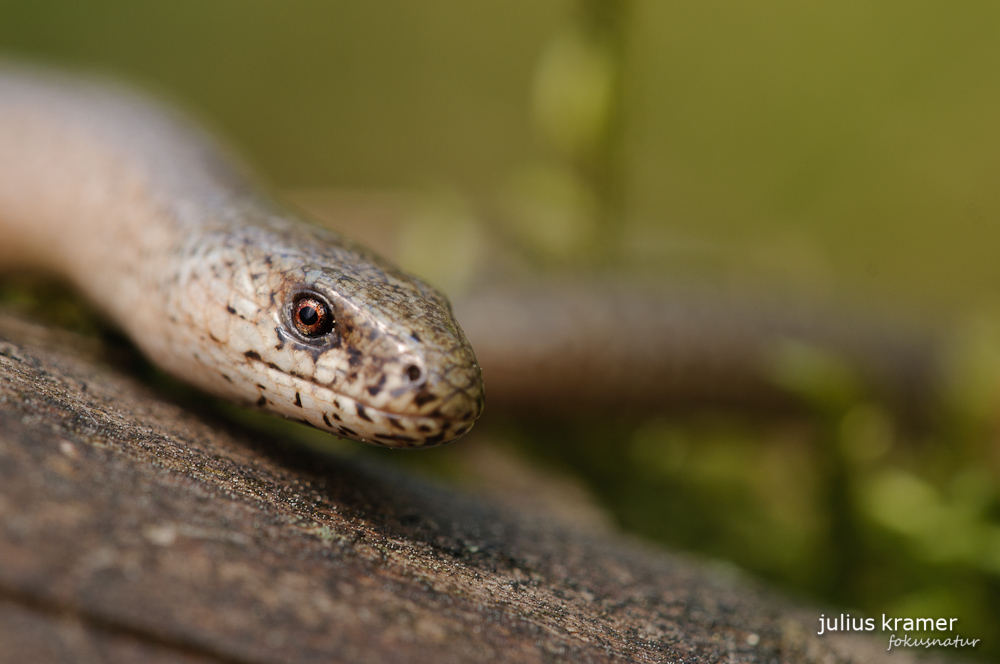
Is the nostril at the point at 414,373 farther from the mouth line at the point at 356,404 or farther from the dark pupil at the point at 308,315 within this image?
the dark pupil at the point at 308,315

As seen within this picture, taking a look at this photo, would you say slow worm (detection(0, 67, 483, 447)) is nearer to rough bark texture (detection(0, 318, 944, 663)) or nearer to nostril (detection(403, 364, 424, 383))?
nostril (detection(403, 364, 424, 383))

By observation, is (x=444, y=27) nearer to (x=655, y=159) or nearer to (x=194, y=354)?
(x=655, y=159)

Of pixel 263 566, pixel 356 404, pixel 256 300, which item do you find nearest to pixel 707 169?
pixel 256 300

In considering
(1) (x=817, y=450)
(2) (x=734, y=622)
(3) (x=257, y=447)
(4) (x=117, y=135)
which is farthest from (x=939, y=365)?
(4) (x=117, y=135)

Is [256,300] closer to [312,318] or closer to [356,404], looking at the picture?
[312,318]

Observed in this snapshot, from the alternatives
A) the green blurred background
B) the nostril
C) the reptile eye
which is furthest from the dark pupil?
the green blurred background

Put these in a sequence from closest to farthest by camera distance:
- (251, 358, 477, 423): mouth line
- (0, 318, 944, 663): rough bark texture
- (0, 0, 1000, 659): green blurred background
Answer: (0, 318, 944, 663): rough bark texture → (251, 358, 477, 423): mouth line → (0, 0, 1000, 659): green blurred background
